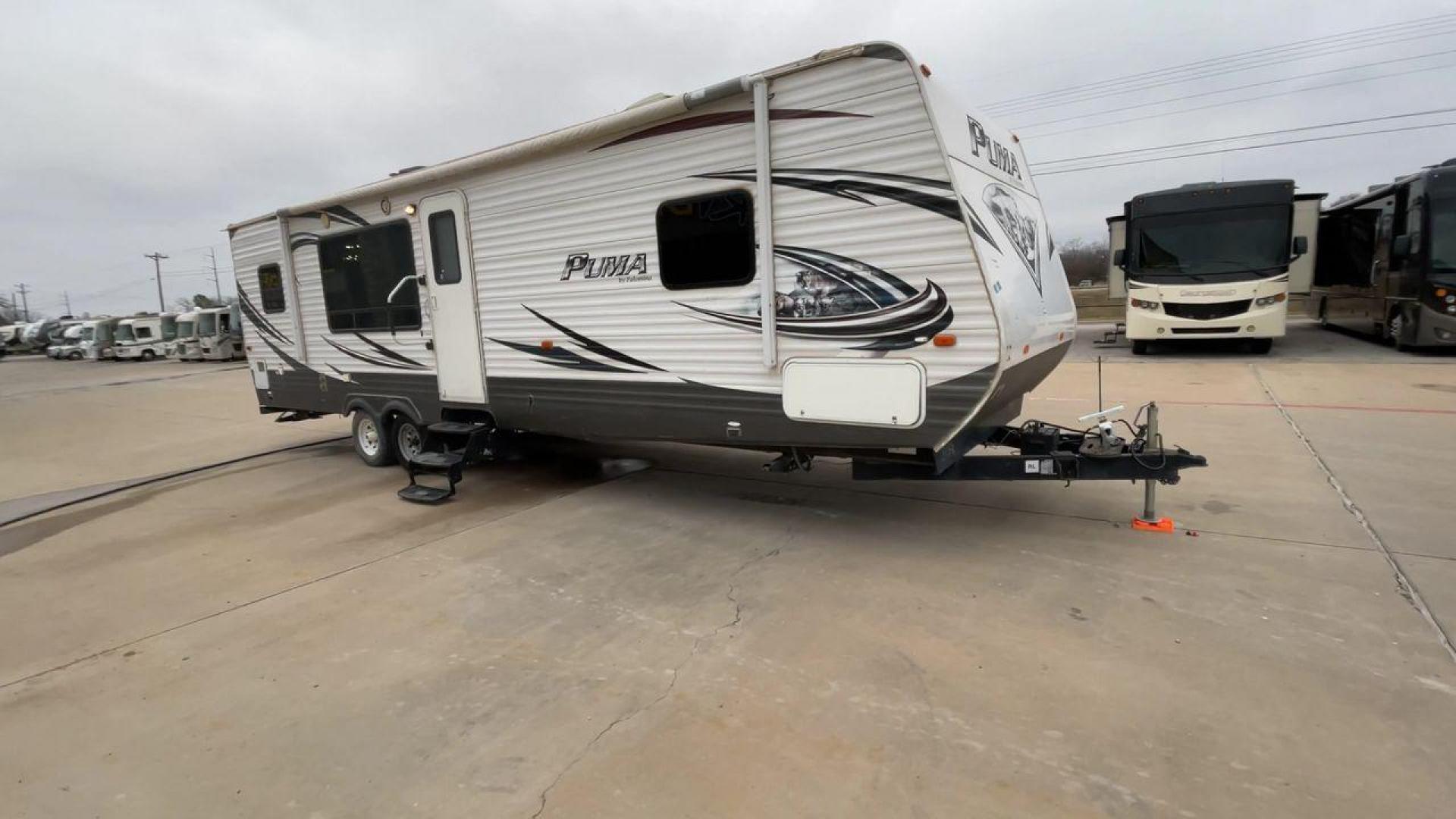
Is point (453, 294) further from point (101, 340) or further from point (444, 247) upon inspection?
point (101, 340)

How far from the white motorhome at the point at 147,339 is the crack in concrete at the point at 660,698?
118 ft

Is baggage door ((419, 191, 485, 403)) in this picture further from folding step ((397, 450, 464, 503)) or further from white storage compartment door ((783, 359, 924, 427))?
white storage compartment door ((783, 359, 924, 427))

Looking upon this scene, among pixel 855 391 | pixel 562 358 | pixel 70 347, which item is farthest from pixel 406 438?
pixel 70 347

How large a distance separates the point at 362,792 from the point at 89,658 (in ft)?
7.66

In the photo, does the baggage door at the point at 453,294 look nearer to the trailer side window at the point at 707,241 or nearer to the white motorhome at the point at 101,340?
the trailer side window at the point at 707,241

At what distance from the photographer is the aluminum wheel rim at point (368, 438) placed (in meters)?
7.95

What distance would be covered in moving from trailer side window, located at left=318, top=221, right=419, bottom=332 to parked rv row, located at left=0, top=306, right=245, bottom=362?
61.3 feet

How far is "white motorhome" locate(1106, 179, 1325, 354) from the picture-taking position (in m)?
11.8

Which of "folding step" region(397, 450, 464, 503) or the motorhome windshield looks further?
the motorhome windshield

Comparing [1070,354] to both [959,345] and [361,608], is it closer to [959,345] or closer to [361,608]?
[959,345]

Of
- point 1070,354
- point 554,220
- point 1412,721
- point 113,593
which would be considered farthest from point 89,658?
point 1070,354

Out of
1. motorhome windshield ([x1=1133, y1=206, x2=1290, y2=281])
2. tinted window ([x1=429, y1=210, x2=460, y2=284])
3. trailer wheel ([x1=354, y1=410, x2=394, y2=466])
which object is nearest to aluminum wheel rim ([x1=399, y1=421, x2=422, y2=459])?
trailer wheel ([x1=354, y1=410, x2=394, y2=466])

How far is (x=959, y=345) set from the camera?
3967 mm

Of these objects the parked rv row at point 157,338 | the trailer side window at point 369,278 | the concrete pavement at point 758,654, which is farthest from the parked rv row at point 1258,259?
the parked rv row at point 157,338
